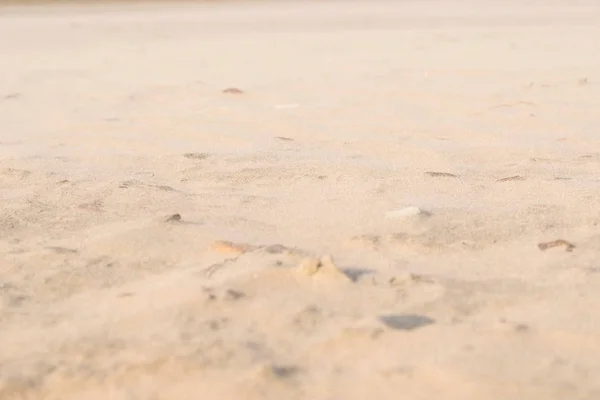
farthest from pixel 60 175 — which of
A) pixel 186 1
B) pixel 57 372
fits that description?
pixel 186 1

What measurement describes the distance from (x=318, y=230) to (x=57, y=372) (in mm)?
670

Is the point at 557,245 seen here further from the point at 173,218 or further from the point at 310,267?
the point at 173,218

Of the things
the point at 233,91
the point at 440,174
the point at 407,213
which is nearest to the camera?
the point at 407,213

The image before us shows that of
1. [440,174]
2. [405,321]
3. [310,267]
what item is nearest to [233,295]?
[310,267]

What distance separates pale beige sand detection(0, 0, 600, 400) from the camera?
1.20m

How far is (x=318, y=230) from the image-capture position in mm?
1776

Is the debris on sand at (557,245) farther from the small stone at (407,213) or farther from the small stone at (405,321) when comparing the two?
the small stone at (405,321)

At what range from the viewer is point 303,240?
1725 millimetres

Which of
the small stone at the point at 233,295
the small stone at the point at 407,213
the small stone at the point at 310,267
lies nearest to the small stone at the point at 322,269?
the small stone at the point at 310,267

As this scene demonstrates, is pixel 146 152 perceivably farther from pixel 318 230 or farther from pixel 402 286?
pixel 402 286

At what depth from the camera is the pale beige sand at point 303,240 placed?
3.93ft

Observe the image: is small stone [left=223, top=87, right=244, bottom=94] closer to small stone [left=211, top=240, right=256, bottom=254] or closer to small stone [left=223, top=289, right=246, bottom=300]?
small stone [left=211, top=240, right=256, bottom=254]

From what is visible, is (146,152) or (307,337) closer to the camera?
(307,337)

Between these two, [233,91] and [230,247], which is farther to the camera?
[233,91]
